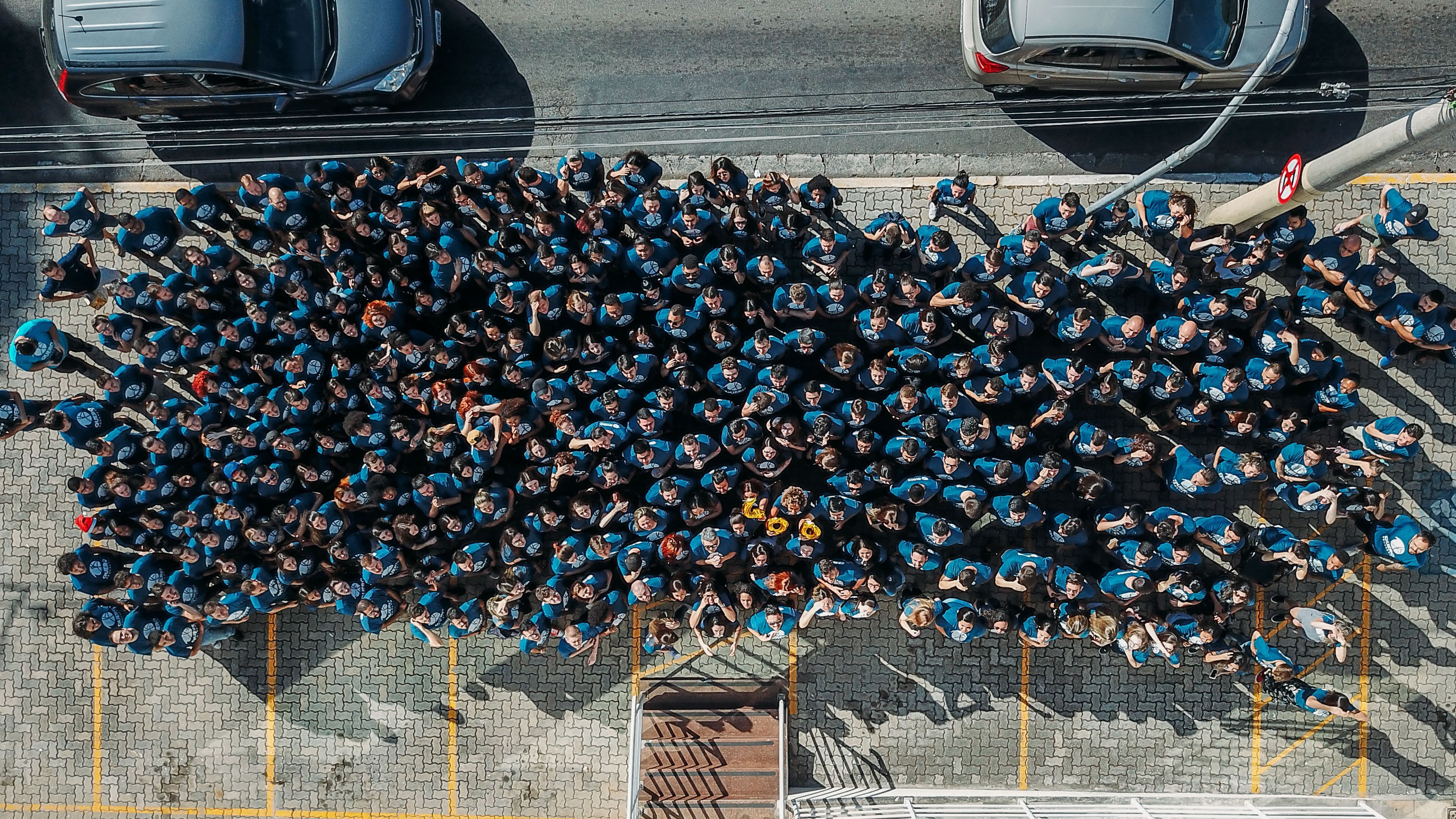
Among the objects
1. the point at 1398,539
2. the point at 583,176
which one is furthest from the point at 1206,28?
the point at 583,176

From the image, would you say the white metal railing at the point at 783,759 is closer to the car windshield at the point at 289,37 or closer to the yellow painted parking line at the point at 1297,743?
the yellow painted parking line at the point at 1297,743

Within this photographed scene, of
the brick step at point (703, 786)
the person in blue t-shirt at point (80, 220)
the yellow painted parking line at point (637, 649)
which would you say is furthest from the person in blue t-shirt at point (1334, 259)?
the person in blue t-shirt at point (80, 220)

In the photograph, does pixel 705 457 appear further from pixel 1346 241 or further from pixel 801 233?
pixel 1346 241

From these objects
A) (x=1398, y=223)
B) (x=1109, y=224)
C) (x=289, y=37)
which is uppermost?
(x=289, y=37)

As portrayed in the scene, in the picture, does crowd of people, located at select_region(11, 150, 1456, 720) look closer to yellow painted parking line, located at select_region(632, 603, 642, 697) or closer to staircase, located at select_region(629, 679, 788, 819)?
yellow painted parking line, located at select_region(632, 603, 642, 697)

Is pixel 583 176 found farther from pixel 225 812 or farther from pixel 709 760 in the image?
pixel 225 812

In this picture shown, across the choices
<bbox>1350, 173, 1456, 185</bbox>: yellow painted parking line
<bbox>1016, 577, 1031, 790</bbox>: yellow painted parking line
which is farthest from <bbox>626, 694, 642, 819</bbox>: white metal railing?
<bbox>1350, 173, 1456, 185</bbox>: yellow painted parking line
